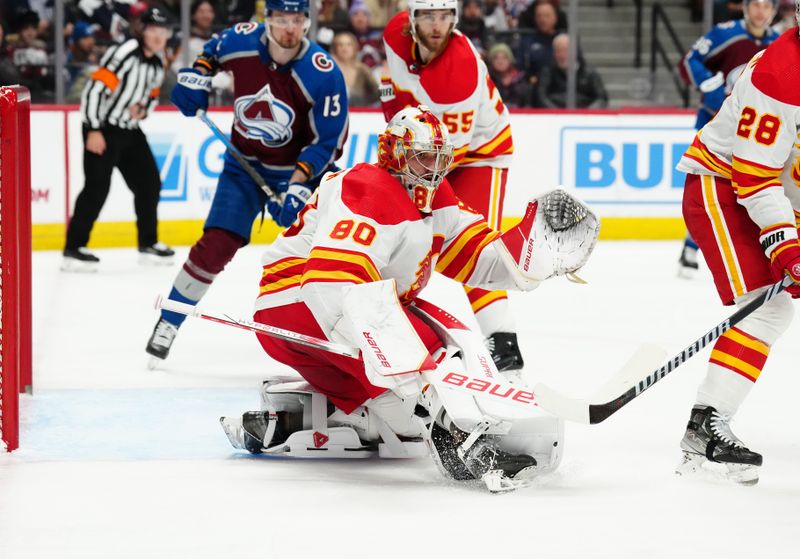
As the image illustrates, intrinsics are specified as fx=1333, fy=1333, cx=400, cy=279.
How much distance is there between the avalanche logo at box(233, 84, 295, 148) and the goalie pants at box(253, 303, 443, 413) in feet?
4.28

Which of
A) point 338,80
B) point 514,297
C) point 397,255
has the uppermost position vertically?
point 338,80

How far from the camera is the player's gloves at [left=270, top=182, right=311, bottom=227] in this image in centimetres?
430

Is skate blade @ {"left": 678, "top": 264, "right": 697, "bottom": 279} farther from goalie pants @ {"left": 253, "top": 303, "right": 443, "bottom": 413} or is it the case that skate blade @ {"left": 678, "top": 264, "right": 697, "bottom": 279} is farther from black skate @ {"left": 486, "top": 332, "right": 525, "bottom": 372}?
goalie pants @ {"left": 253, "top": 303, "right": 443, "bottom": 413}

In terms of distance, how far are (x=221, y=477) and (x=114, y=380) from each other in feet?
4.47

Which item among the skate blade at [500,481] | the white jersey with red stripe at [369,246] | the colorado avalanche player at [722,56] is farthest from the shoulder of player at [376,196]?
→ the colorado avalanche player at [722,56]

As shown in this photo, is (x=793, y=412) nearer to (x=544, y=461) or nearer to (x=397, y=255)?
(x=544, y=461)

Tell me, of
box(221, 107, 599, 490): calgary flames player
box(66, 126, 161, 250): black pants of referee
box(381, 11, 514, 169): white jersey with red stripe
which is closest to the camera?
box(221, 107, 599, 490): calgary flames player

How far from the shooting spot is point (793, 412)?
13.2ft

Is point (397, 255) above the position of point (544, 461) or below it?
above

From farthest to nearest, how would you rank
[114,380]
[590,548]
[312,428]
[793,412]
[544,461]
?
[114,380] → [793,412] → [312,428] → [544,461] → [590,548]

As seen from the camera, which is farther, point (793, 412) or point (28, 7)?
point (28, 7)

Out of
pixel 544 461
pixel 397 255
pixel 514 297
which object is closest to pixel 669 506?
pixel 544 461

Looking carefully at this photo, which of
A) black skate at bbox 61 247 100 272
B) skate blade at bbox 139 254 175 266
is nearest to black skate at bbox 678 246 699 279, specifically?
skate blade at bbox 139 254 175 266

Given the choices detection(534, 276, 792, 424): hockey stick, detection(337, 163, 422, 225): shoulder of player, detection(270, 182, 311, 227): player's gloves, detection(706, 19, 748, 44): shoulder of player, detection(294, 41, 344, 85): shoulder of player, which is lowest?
detection(534, 276, 792, 424): hockey stick
